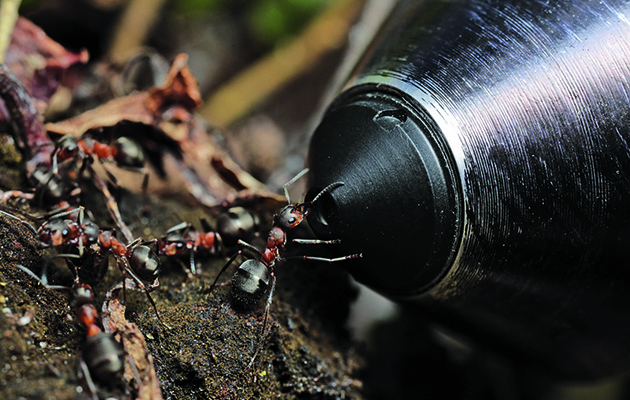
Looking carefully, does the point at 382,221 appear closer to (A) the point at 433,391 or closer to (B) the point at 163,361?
(B) the point at 163,361

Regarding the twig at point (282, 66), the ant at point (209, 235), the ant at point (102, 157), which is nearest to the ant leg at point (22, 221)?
the ant at point (102, 157)

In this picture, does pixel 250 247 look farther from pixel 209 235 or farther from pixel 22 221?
Answer: pixel 22 221

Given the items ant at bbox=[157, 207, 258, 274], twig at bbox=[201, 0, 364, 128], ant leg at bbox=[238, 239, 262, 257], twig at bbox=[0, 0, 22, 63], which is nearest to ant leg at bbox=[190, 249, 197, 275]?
ant at bbox=[157, 207, 258, 274]

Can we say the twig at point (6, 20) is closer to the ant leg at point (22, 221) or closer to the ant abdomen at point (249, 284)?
the ant leg at point (22, 221)

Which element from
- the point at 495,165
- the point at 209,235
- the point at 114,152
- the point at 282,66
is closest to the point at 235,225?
the point at 209,235

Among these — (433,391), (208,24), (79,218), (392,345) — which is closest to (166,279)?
(79,218)
